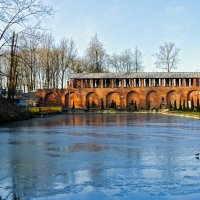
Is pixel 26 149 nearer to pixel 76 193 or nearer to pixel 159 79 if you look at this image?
pixel 76 193

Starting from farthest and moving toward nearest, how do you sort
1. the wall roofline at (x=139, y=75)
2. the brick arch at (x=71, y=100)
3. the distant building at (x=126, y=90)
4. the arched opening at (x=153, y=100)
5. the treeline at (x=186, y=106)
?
the brick arch at (x=71, y=100) → the wall roofline at (x=139, y=75) → the arched opening at (x=153, y=100) → the distant building at (x=126, y=90) → the treeline at (x=186, y=106)

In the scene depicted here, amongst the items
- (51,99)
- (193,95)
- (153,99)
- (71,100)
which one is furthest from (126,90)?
(51,99)

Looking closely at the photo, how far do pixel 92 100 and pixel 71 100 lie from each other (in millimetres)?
3710

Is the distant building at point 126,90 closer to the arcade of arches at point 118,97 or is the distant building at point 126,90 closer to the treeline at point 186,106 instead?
the arcade of arches at point 118,97

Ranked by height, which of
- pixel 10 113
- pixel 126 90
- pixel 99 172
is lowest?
pixel 99 172

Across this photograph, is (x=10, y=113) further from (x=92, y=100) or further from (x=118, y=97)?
(x=118, y=97)

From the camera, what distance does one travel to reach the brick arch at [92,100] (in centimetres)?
6762

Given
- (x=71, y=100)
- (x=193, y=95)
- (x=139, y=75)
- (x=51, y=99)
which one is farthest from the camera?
(x=71, y=100)

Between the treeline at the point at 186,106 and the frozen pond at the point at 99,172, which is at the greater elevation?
the treeline at the point at 186,106

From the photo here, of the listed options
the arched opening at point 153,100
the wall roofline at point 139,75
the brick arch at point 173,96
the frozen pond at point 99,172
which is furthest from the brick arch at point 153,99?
the frozen pond at point 99,172

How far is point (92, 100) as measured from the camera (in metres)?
68.4

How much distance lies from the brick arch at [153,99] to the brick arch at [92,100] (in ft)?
28.7

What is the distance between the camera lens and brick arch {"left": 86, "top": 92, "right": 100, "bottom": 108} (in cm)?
6762

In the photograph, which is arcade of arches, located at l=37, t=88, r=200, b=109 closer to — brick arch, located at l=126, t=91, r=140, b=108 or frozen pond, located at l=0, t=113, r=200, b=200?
brick arch, located at l=126, t=91, r=140, b=108
